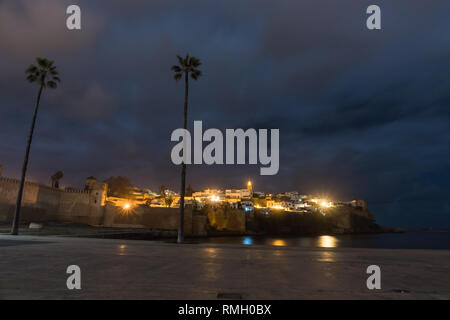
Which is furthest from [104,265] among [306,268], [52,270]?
[306,268]

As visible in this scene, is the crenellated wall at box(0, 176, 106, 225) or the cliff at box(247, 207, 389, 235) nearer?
the crenellated wall at box(0, 176, 106, 225)

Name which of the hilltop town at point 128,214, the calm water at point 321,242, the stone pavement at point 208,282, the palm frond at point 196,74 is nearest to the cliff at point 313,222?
the hilltop town at point 128,214

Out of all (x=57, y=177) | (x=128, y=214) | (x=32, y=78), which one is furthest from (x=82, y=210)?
(x=32, y=78)

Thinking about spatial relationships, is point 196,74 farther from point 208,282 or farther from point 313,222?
point 313,222

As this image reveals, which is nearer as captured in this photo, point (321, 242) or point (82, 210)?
point (82, 210)

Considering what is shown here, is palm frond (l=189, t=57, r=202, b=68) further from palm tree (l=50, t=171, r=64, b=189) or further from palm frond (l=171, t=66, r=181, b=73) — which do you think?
palm tree (l=50, t=171, r=64, b=189)

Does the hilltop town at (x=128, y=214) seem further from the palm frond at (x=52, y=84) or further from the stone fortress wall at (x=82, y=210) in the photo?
the palm frond at (x=52, y=84)

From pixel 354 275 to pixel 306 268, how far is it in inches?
58.5

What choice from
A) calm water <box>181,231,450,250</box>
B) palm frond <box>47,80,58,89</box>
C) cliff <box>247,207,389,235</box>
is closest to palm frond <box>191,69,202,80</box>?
palm frond <box>47,80,58,89</box>

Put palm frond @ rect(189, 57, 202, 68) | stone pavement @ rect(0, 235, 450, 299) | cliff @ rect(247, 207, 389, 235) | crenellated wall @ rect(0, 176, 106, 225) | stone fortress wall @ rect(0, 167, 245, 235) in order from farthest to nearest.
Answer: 1. cliff @ rect(247, 207, 389, 235)
2. stone fortress wall @ rect(0, 167, 245, 235)
3. crenellated wall @ rect(0, 176, 106, 225)
4. palm frond @ rect(189, 57, 202, 68)
5. stone pavement @ rect(0, 235, 450, 299)

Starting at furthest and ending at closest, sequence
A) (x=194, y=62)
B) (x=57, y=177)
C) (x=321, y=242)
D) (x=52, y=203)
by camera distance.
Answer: (x=57, y=177) → (x=321, y=242) → (x=52, y=203) → (x=194, y=62)

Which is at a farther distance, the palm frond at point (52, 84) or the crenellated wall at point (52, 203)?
the crenellated wall at point (52, 203)
